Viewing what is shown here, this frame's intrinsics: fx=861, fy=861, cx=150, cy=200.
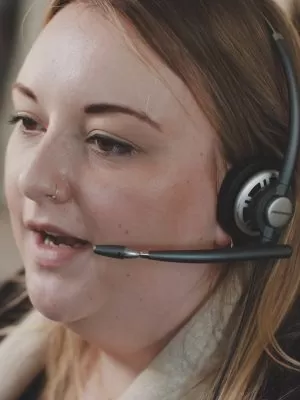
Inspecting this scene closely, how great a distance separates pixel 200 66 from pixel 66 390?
1.67ft

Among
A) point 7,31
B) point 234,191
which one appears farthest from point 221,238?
point 7,31

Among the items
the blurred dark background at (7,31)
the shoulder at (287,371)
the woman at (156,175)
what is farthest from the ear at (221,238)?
the blurred dark background at (7,31)

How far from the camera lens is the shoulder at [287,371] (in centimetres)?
97

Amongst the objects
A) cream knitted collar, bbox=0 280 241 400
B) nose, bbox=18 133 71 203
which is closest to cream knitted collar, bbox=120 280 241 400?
cream knitted collar, bbox=0 280 241 400

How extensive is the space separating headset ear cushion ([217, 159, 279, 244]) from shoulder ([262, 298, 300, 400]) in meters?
0.13

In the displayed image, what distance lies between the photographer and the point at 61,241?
94 centimetres

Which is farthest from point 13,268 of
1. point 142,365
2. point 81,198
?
point 81,198

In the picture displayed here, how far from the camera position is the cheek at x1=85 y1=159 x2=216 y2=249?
3.01 ft

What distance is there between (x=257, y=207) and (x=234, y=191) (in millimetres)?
32

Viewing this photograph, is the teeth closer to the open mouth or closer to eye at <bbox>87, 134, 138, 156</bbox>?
the open mouth

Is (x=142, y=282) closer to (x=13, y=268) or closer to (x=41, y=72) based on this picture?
(x=41, y=72)

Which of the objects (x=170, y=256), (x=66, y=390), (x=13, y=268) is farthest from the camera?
(x=13, y=268)

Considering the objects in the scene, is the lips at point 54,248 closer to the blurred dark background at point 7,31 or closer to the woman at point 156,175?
the woman at point 156,175

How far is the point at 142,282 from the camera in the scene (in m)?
0.95
